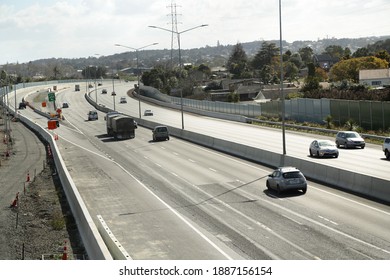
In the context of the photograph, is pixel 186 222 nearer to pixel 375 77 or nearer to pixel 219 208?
pixel 219 208

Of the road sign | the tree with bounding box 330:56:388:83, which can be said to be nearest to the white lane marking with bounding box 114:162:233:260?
the road sign

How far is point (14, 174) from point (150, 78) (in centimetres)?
13609

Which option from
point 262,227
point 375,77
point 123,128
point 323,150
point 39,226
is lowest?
point 39,226

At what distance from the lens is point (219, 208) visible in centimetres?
3003

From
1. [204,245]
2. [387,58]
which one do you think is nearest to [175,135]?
[204,245]

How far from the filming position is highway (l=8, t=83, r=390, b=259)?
71.9ft

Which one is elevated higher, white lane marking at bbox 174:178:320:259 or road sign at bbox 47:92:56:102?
road sign at bbox 47:92:56:102

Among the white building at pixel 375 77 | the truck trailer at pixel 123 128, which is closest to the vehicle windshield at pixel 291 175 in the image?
the truck trailer at pixel 123 128

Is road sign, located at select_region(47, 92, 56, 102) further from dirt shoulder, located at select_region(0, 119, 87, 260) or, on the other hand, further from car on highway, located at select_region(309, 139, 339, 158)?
car on highway, located at select_region(309, 139, 339, 158)

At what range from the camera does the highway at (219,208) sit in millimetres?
21906

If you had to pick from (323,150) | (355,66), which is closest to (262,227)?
(323,150)

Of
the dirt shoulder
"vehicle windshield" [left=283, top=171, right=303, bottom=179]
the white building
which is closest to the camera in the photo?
the dirt shoulder
